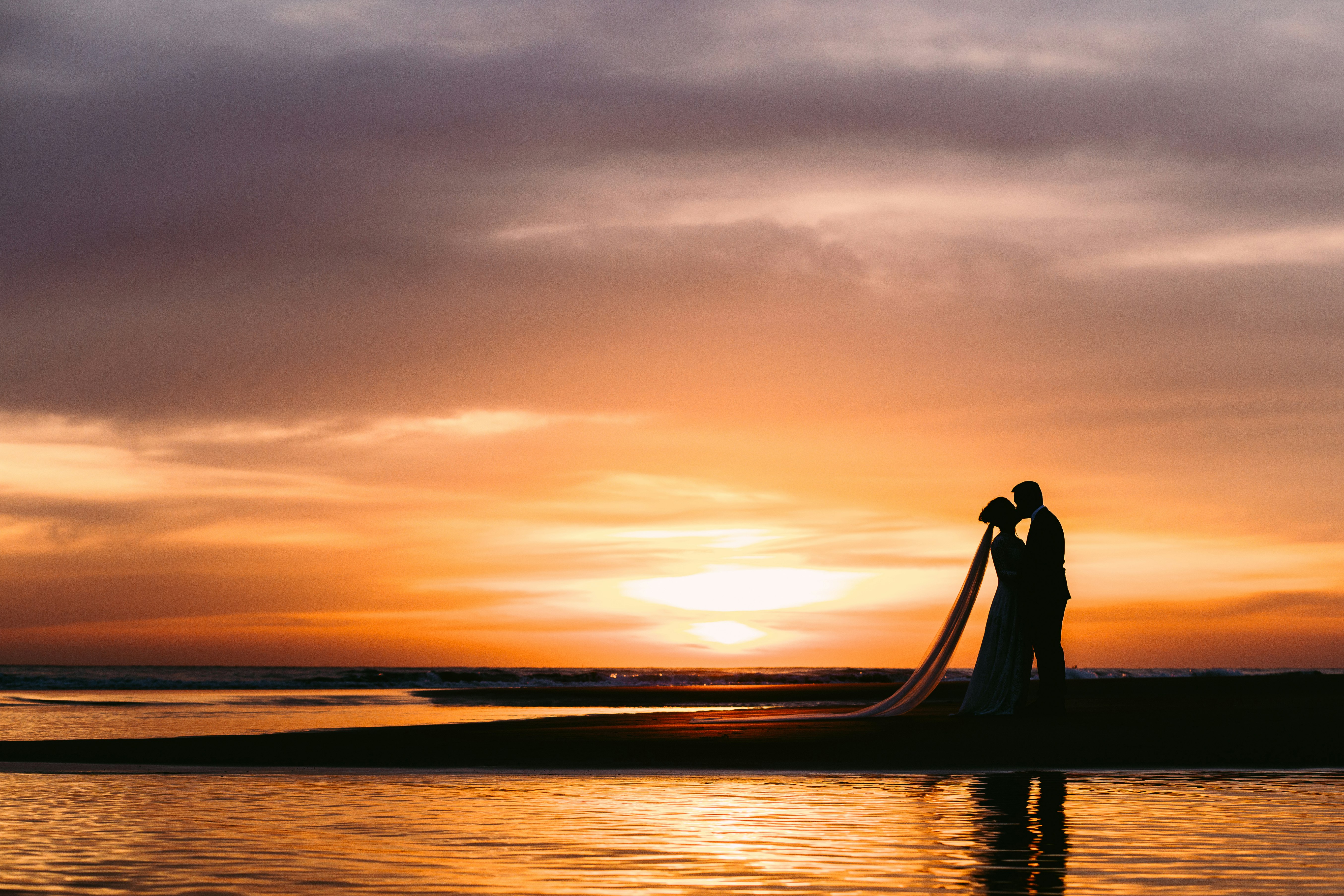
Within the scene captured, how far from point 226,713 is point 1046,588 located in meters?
24.0

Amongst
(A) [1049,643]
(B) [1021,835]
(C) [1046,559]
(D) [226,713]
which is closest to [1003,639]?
(A) [1049,643]

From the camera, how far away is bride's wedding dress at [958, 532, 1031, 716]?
19594 millimetres

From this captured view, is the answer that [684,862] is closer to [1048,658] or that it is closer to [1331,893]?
[1331,893]

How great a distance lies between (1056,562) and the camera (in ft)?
62.7

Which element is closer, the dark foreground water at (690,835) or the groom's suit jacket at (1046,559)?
the dark foreground water at (690,835)

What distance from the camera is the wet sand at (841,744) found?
16078 millimetres

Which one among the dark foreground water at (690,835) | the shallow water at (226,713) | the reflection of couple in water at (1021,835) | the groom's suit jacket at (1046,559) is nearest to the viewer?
the reflection of couple in water at (1021,835)

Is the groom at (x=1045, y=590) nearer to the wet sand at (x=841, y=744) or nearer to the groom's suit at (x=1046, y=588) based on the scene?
the groom's suit at (x=1046, y=588)

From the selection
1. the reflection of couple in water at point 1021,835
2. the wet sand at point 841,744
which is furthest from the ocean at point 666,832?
the wet sand at point 841,744

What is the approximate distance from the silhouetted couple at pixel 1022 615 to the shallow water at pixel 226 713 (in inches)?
467

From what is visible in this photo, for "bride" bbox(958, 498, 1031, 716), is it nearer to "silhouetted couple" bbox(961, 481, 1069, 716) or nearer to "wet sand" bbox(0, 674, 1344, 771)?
"silhouetted couple" bbox(961, 481, 1069, 716)

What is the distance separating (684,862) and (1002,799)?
449cm

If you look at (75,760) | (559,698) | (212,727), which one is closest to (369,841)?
(75,760)

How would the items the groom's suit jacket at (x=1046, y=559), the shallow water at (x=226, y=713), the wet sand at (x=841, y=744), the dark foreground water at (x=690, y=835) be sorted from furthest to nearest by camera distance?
1. the shallow water at (x=226, y=713)
2. the groom's suit jacket at (x=1046, y=559)
3. the wet sand at (x=841, y=744)
4. the dark foreground water at (x=690, y=835)
